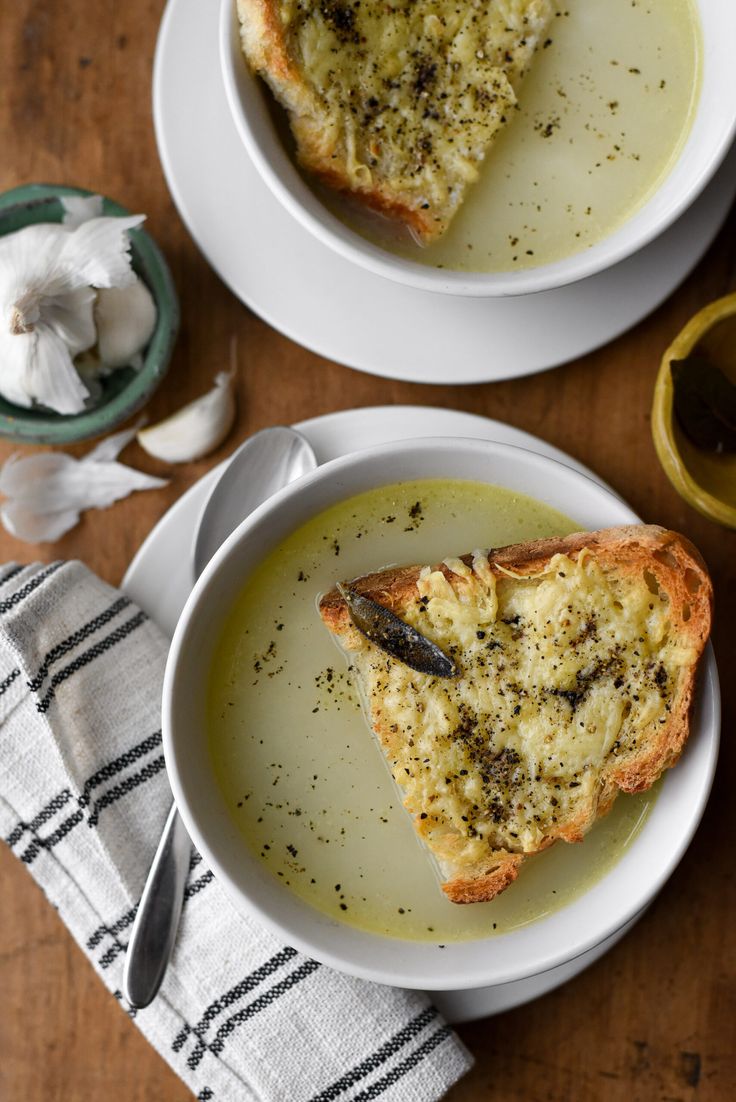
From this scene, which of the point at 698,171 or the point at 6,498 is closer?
the point at 698,171

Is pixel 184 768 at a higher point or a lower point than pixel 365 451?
lower

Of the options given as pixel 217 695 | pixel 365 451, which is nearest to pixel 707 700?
pixel 365 451

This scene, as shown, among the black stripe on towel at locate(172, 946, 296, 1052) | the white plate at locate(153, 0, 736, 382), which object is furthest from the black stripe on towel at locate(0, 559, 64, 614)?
the black stripe on towel at locate(172, 946, 296, 1052)

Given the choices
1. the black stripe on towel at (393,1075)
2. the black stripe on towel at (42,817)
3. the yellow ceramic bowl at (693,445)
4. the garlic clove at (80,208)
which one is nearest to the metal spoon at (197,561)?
the black stripe on towel at (42,817)

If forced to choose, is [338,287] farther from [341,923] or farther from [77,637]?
[341,923]

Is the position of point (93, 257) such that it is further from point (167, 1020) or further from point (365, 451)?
point (167, 1020)

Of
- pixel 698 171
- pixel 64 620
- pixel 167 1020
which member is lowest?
pixel 167 1020

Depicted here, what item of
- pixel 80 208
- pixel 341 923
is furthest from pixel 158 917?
pixel 80 208

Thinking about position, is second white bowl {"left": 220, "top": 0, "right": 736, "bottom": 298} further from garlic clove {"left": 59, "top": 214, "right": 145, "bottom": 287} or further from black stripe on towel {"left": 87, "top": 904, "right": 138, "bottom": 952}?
black stripe on towel {"left": 87, "top": 904, "right": 138, "bottom": 952}
